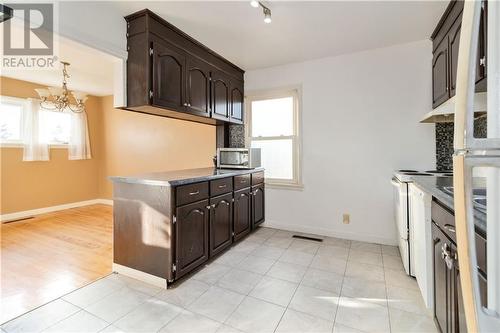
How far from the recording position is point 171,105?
244cm

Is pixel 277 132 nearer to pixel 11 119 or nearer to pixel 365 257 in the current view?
pixel 365 257

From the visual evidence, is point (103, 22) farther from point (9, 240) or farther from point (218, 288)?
point (9, 240)

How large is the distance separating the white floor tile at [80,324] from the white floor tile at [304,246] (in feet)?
6.51

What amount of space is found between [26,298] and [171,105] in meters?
1.99

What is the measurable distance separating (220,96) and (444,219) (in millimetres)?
2719

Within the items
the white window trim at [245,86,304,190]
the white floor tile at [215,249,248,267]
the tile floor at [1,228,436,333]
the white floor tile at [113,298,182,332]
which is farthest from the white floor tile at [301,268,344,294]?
the white window trim at [245,86,304,190]

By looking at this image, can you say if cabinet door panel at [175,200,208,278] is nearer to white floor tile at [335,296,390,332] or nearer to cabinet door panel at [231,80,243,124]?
white floor tile at [335,296,390,332]

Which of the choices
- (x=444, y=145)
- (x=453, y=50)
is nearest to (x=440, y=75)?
(x=453, y=50)

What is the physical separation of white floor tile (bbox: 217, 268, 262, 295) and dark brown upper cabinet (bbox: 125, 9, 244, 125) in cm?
173

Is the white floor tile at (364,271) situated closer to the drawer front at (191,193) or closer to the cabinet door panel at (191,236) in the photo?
the cabinet door panel at (191,236)

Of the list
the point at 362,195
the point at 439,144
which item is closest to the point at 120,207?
the point at 362,195

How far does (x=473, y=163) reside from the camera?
1.63ft

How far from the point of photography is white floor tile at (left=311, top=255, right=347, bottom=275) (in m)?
2.38

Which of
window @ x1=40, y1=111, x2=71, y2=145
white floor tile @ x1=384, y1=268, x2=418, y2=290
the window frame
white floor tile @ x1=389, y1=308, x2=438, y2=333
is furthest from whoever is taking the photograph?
window @ x1=40, y1=111, x2=71, y2=145
